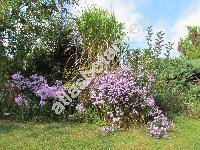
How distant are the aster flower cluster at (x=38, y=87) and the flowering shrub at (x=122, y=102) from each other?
1.01 metres

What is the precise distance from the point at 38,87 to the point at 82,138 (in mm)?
3122

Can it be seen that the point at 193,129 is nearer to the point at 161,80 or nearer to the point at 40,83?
the point at 161,80

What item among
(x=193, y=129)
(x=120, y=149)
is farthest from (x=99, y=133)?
(x=193, y=129)

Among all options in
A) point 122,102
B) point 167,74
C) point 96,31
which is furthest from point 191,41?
point 122,102

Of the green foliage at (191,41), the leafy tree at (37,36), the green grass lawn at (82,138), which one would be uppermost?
the green foliage at (191,41)

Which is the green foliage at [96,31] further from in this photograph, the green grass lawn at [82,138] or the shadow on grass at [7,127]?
the shadow on grass at [7,127]

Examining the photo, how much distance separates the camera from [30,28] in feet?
40.5

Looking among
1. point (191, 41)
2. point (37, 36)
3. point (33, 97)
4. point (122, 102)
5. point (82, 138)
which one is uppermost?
point (191, 41)

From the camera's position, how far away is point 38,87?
11.9m

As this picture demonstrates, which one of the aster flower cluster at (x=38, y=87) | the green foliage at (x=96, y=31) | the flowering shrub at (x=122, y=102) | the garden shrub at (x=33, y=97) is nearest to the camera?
the flowering shrub at (x=122, y=102)

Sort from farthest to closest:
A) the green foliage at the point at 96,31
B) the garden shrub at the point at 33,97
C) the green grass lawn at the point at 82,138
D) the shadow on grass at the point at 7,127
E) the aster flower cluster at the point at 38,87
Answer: the green foliage at the point at 96,31 → the aster flower cluster at the point at 38,87 → the garden shrub at the point at 33,97 → the shadow on grass at the point at 7,127 → the green grass lawn at the point at 82,138

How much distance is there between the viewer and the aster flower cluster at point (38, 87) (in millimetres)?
11523
